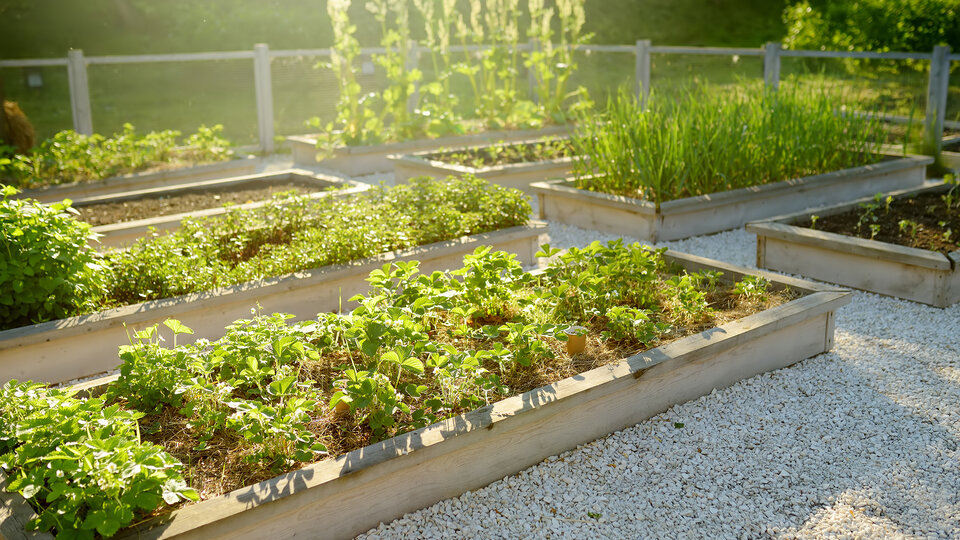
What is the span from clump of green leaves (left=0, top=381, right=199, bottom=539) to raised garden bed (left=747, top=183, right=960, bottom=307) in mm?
3943

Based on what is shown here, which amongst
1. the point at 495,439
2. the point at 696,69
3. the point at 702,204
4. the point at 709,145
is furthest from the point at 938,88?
the point at 495,439

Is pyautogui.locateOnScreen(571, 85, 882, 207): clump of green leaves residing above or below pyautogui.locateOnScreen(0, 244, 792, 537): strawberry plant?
above

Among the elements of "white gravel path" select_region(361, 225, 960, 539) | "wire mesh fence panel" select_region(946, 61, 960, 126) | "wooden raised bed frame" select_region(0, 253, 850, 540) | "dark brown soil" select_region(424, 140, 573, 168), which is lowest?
"white gravel path" select_region(361, 225, 960, 539)

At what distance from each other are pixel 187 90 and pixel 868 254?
28.4 feet

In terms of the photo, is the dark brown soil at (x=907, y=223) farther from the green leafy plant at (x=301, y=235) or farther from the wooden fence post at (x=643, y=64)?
the wooden fence post at (x=643, y=64)

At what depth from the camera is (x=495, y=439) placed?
2.94m

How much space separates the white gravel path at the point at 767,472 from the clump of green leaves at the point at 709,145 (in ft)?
8.03

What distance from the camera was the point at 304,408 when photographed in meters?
2.75

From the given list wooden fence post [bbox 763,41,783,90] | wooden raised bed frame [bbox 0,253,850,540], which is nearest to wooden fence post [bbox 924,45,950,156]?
wooden fence post [bbox 763,41,783,90]

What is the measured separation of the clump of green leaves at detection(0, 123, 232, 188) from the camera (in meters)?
7.45

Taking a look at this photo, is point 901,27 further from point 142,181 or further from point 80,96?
point 80,96

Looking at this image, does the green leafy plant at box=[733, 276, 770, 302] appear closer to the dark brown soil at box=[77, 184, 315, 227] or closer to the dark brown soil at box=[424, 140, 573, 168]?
the dark brown soil at box=[77, 184, 315, 227]

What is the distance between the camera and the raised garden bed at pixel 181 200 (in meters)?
5.83

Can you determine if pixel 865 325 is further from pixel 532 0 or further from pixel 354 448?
pixel 532 0
